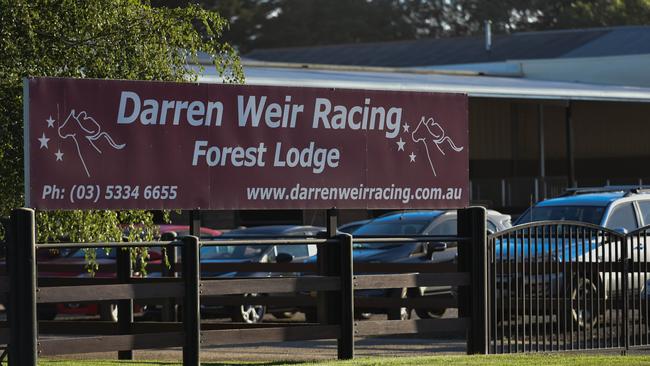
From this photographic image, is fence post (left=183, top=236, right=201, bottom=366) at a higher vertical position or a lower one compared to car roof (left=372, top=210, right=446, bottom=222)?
lower

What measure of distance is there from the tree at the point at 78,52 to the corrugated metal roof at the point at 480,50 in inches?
1728

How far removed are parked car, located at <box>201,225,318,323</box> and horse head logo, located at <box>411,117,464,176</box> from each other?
619cm

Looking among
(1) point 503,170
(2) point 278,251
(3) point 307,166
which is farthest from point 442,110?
(1) point 503,170

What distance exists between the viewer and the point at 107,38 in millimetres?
13891

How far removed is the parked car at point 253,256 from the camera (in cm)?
1975

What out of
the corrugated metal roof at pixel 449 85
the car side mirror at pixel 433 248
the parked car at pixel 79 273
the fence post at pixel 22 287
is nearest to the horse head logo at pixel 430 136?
the fence post at pixel 22 287

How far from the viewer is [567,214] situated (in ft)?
67.1

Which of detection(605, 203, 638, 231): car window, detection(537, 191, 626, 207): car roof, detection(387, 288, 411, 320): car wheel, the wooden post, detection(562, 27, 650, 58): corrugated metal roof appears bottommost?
detection(387, 288, 411, 320): car wheel

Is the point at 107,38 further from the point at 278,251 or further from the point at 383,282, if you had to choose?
the point at 278,251

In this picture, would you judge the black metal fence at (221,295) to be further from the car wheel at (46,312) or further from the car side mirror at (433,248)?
the car wheel at (46,312)

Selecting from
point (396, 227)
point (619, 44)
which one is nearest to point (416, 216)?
point (396, 227)

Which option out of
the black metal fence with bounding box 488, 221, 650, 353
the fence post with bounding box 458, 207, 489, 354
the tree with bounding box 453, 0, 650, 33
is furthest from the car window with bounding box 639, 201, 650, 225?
the tree with bounding box 453, 0, 650, 33

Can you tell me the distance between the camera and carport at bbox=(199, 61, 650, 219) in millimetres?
39562

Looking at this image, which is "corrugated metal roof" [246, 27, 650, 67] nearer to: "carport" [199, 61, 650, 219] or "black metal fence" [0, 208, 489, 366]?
"carport" [199, 61, 650, 219]
